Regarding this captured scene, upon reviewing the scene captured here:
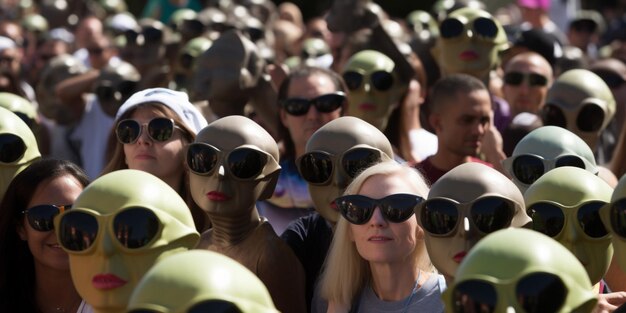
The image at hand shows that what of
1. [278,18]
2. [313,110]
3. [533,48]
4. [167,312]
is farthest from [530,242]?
[278,18]

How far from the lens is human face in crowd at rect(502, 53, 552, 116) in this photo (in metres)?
7.77

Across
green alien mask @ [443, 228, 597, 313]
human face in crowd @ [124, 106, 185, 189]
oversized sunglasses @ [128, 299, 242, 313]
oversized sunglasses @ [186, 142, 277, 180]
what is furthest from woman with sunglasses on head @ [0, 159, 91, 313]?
green alien mask @ [443, 228, 597, 313]

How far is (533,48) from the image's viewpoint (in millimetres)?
8625

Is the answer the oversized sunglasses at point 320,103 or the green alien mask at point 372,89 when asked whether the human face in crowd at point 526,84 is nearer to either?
the green alien mask at point 372,89

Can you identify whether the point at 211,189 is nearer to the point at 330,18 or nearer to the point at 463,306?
the point at 463,306

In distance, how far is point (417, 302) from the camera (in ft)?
14.8

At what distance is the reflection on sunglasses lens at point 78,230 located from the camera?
153 inches

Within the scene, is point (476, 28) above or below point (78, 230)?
below

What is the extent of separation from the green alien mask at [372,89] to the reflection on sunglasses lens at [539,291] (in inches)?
151

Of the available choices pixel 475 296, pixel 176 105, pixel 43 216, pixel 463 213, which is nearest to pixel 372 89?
pixel 176 105

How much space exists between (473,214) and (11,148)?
92.7 inches

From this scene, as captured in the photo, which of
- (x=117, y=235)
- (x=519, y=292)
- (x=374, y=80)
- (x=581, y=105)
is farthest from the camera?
(x=374, y=80)

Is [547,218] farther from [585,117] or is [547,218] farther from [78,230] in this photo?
[585,117]

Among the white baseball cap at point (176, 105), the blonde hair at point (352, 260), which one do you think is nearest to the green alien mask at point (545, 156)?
the blonde hair at point (352, 260)
